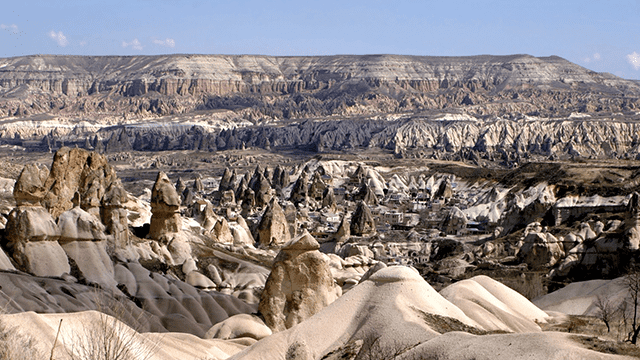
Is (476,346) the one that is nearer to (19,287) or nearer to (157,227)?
(19,287)

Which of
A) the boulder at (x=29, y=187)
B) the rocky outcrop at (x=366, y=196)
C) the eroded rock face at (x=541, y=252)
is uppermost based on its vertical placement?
the boulder at (x=29, y=187)

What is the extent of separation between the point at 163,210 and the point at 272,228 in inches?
837

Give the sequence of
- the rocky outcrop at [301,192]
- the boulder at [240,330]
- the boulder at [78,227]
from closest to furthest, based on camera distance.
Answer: the boulder at [240,330] < the boulder at [78,227] < the rocky outcrop at [301,192]

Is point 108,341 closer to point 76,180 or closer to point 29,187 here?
point 29,187

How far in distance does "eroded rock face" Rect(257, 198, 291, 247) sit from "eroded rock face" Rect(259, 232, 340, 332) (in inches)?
1497

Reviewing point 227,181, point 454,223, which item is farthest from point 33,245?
point 227,181

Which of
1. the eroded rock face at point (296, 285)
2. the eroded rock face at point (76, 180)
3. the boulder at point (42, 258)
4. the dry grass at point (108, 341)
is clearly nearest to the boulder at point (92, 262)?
the boulder at point (42, 258)

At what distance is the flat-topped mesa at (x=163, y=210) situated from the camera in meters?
44.6

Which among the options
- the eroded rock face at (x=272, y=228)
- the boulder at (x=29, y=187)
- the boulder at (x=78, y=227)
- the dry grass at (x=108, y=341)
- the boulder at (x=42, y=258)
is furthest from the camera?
the eroded rock face at (x=272, y=228)

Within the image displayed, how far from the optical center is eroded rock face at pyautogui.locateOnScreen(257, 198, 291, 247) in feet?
213

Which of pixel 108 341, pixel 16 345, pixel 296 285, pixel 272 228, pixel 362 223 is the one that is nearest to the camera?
pixel 16 345

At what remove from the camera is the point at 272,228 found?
2569 inches

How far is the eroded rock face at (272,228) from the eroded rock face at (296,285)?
3803 cm

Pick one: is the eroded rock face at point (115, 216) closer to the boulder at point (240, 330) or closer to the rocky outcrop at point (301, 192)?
the boulder at point (240, 330)
